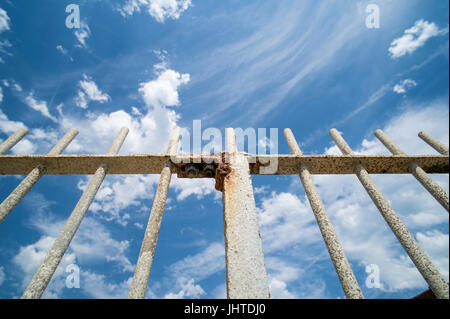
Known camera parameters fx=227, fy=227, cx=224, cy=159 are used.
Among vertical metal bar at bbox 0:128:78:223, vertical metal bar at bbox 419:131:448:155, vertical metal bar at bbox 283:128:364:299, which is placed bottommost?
vertical metal bar at bbox 283:128:364:299

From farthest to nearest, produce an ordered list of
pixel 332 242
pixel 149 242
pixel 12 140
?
pixel 12 140 → pixel 332 242 → pixel 149 242

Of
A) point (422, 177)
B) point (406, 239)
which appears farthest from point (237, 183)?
point (422, 177)

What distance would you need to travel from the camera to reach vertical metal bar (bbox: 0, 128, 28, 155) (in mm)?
4191

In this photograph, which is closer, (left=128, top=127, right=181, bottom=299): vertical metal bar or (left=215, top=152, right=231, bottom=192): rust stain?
(left=128, top=127, right=181, bottom=299): vertical metal bar

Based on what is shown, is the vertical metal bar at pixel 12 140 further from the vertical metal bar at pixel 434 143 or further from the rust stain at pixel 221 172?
the vertical metal bar at pixel 434 143

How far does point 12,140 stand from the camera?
4441mm

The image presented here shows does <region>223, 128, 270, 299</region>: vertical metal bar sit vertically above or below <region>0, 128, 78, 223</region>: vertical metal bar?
below

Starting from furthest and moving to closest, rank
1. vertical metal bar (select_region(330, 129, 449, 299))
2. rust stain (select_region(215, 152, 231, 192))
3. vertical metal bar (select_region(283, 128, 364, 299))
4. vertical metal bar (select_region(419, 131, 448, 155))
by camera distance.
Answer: vertical metal bar (select_region(419, 131, 448, 155)) → rust stain (select_region(215, 152, 231, 192)) → vertical metal bar (select_region(330, 129, 449, 299)) → vertical metal bar (select_region(283, 128, 364, 299))

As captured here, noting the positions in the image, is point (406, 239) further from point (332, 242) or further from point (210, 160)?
point (210, 160)

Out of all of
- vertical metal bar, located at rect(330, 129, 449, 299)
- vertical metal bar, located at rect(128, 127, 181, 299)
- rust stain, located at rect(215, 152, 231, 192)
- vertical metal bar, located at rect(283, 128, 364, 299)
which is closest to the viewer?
vertical metal bar, located at rect(128, 127, 181, 299)

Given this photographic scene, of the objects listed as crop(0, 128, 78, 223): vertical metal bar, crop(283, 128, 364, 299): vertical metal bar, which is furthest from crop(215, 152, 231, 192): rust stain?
crop(0, 128, 78, 223): vertical metal bar

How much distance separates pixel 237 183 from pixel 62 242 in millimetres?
2277

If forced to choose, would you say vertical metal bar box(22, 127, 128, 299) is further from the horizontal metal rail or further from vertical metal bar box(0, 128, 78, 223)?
vertical metal bar box(0, 128, 78, 223)
